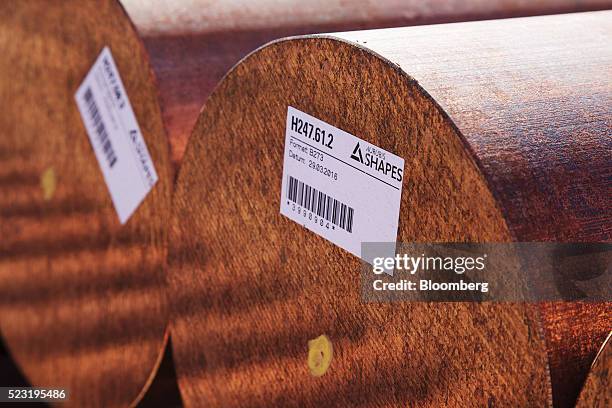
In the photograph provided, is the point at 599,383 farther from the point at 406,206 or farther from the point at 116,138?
the point at 116,138

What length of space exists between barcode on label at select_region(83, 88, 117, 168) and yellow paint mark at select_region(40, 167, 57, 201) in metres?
0.12

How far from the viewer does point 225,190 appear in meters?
0.71

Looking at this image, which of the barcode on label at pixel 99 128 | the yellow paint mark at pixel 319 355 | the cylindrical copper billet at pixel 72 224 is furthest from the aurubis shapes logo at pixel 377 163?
the barcode on label at pixel 99 128

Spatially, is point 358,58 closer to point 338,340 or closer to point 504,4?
point 338,340

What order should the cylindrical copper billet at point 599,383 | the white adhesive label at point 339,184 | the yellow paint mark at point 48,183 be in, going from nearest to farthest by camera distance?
the cylindrical copper billet at point 599,383, the white adhesive label at point 339,184, the yellow paint mark at point 48,183

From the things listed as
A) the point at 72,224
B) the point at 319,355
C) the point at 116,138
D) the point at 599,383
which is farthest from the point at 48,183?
the point at 599,383

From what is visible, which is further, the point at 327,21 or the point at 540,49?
the point at 327,21

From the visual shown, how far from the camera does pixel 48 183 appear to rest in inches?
40.9

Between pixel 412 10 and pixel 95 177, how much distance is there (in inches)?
15.1

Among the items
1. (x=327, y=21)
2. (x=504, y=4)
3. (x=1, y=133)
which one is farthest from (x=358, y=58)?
(x=1, y=133)

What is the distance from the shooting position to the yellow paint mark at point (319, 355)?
628 mm

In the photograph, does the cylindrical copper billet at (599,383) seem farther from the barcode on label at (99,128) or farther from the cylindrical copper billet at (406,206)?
the barcode on label at (99,128)

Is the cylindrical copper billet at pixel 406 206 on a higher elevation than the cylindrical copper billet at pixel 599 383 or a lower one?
higher

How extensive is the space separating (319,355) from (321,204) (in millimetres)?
108
